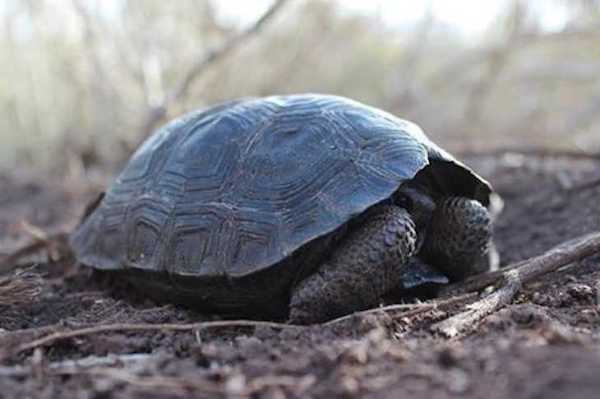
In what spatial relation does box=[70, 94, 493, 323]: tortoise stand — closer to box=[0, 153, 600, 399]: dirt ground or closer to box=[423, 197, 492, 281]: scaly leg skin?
box=[423, 197, 492, 281]: scaly leg skin

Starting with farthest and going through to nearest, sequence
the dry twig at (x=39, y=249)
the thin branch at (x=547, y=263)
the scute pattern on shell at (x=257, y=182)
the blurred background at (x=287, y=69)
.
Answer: the blurred background at (x=287, y=69) → the dry twig at (x=39, y=249) → the thin branch at (x=547, y=263) → the scute pattern on shell at (x=257, y=182)

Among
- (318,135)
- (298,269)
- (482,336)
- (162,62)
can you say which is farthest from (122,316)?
(162,62)

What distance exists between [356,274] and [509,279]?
66 cm

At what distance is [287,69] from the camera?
10.1 m

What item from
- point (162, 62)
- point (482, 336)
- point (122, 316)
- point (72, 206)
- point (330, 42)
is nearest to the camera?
point (482, 336)

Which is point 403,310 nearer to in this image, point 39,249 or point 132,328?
point 132,328

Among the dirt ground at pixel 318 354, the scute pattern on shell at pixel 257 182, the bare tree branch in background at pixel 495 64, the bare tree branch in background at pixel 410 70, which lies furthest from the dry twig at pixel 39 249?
the bare tree branch in background at pixel 495 64

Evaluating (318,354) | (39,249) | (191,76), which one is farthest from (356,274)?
(191,76)

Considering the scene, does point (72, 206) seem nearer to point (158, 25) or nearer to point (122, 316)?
point (158, 25)

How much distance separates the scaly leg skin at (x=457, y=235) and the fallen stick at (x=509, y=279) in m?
0.11

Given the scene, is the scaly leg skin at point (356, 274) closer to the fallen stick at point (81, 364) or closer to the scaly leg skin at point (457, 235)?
the scaly leg skin at point (457, 235)

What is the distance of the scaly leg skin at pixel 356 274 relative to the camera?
3.21 meters

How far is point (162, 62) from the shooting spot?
952 cm

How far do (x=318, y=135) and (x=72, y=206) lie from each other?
4890 millimetres
